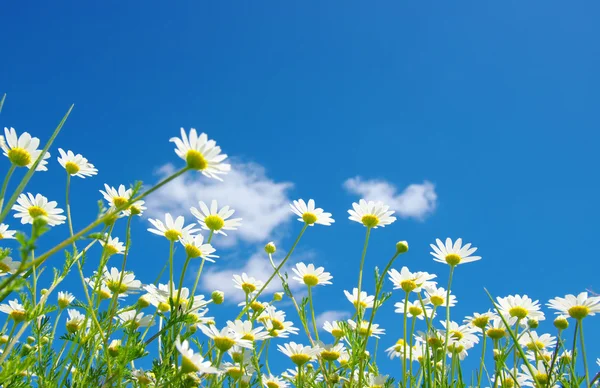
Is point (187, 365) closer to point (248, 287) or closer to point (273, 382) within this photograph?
point (273, 382)

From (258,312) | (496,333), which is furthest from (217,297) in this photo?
(496,333)

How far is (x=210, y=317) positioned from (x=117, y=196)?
0.87m

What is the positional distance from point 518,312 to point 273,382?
150cm

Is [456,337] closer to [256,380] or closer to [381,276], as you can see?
[381,276]

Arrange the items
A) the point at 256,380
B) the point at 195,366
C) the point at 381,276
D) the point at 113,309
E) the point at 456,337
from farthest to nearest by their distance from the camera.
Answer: the point at 456,337 < the point at 256,380 < the point at 381,276 < the point at 113,309 < the point at 195,366

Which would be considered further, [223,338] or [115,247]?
[115,247]

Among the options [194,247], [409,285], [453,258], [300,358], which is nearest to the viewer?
[194,247]

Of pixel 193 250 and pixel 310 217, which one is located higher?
pixel 310 217

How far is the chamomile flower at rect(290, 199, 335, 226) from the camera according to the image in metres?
3.63

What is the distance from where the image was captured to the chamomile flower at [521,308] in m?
3.35

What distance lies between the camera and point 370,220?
3.49 meters

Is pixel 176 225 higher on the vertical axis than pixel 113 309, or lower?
higher

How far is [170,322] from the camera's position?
2.17 meters

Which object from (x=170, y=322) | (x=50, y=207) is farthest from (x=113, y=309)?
(x=50, y=207)
